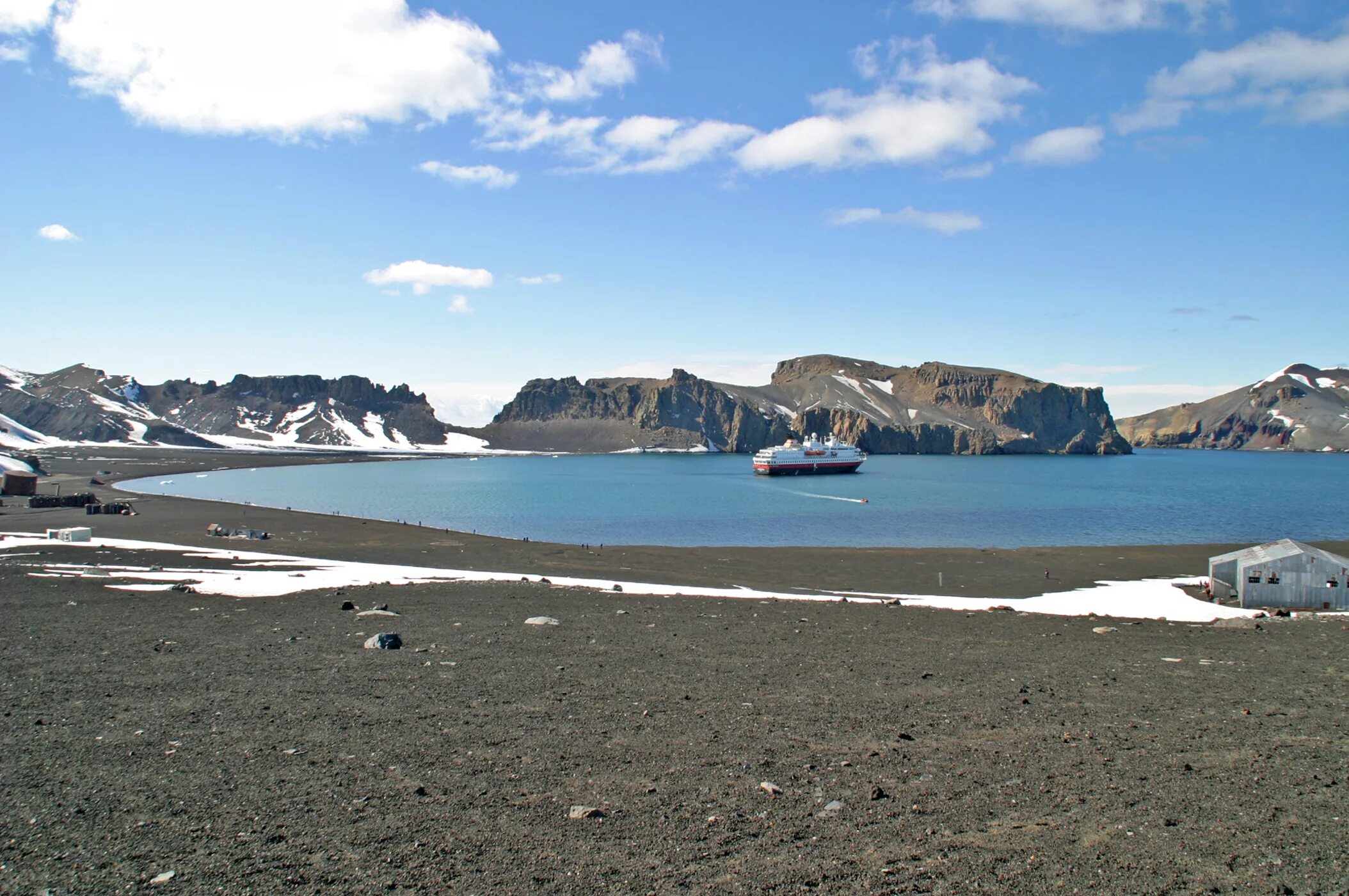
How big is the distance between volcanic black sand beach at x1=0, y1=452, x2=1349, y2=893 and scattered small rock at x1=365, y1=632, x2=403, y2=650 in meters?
0.32

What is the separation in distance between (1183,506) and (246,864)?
7502 centimetres

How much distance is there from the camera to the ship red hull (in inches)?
4906

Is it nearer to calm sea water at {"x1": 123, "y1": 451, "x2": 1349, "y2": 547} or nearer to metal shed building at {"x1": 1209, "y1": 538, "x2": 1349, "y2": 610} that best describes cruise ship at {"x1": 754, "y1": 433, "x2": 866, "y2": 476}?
calm sea water at {"x1": 123, "y1": 451, "x2": 1349, "y2": 547}

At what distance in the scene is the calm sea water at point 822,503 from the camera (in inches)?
1823

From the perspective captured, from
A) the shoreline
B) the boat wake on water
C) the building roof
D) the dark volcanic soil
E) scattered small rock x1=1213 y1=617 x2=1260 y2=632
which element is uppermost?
the building roof

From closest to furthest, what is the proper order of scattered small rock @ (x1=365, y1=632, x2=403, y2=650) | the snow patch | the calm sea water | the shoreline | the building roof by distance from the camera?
scattered small rock @ (x1=365, y1=632, x2=403, y2=650) → the snow patch → the building roof → the shoreline → the calm sea water

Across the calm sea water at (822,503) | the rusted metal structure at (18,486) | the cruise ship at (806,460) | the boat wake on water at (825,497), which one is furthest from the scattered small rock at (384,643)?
the cruise ship at (806,460)

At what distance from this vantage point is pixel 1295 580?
21.9 m

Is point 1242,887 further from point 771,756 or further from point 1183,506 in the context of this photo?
point 1183,506

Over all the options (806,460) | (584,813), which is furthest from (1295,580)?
(806,460)

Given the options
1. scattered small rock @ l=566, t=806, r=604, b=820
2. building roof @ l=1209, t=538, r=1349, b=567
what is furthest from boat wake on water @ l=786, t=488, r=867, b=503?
scattered small rock @ l=566, t=806, r=604, b=820

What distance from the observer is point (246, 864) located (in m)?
5.04

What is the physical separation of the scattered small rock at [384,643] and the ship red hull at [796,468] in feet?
371

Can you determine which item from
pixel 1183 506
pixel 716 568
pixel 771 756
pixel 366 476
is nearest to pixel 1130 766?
pixel 771 756
